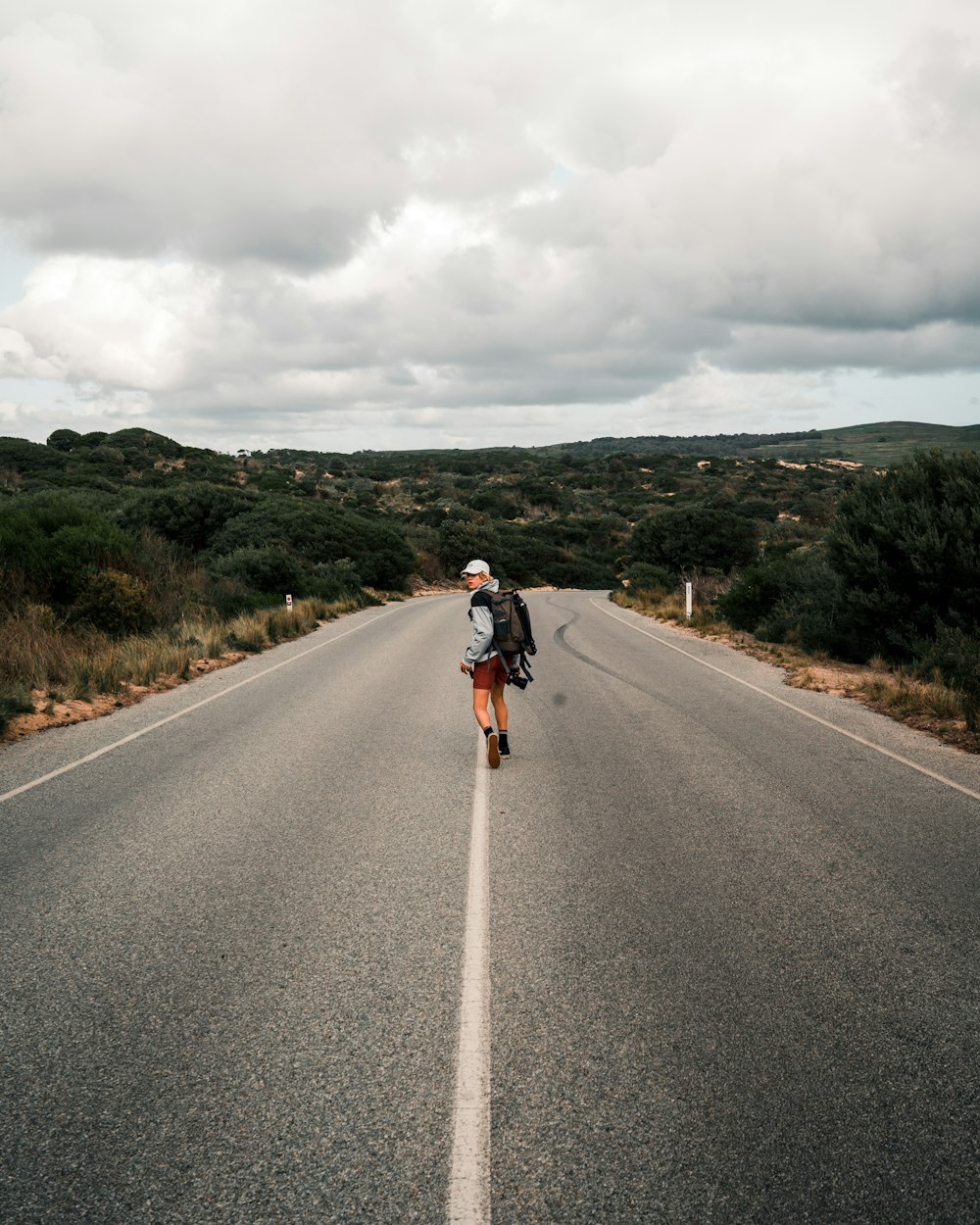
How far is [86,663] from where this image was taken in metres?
13.4

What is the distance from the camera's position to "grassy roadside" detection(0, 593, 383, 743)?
11.3 meters

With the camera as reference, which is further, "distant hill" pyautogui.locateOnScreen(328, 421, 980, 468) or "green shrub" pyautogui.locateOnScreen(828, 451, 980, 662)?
"distant hill" pyautogui.locateOnScreen(328, 421, 980, 468)

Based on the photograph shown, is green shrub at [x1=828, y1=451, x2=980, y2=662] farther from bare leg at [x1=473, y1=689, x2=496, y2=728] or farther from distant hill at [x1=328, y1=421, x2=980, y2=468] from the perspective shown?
distant hill at [x1=328, y1=421, x2=980, y2=468]

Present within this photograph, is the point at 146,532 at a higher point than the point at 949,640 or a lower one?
higher

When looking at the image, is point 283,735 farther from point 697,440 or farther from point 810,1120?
point 697,440

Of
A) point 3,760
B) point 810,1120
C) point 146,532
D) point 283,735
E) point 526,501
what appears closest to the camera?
point 810,1120

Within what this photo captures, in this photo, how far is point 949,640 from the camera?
42.4 ft

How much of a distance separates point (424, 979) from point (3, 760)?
6.72 m

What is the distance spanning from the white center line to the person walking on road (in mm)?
3270

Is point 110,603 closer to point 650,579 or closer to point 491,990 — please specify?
point 491,990

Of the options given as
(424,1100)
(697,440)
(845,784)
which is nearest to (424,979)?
(424,1100)

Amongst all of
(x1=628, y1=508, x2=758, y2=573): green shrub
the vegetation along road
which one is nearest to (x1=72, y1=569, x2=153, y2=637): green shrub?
the vegetation along road

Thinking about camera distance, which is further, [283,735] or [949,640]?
[949,640]

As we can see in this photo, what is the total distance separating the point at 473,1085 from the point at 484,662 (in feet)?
18.0
